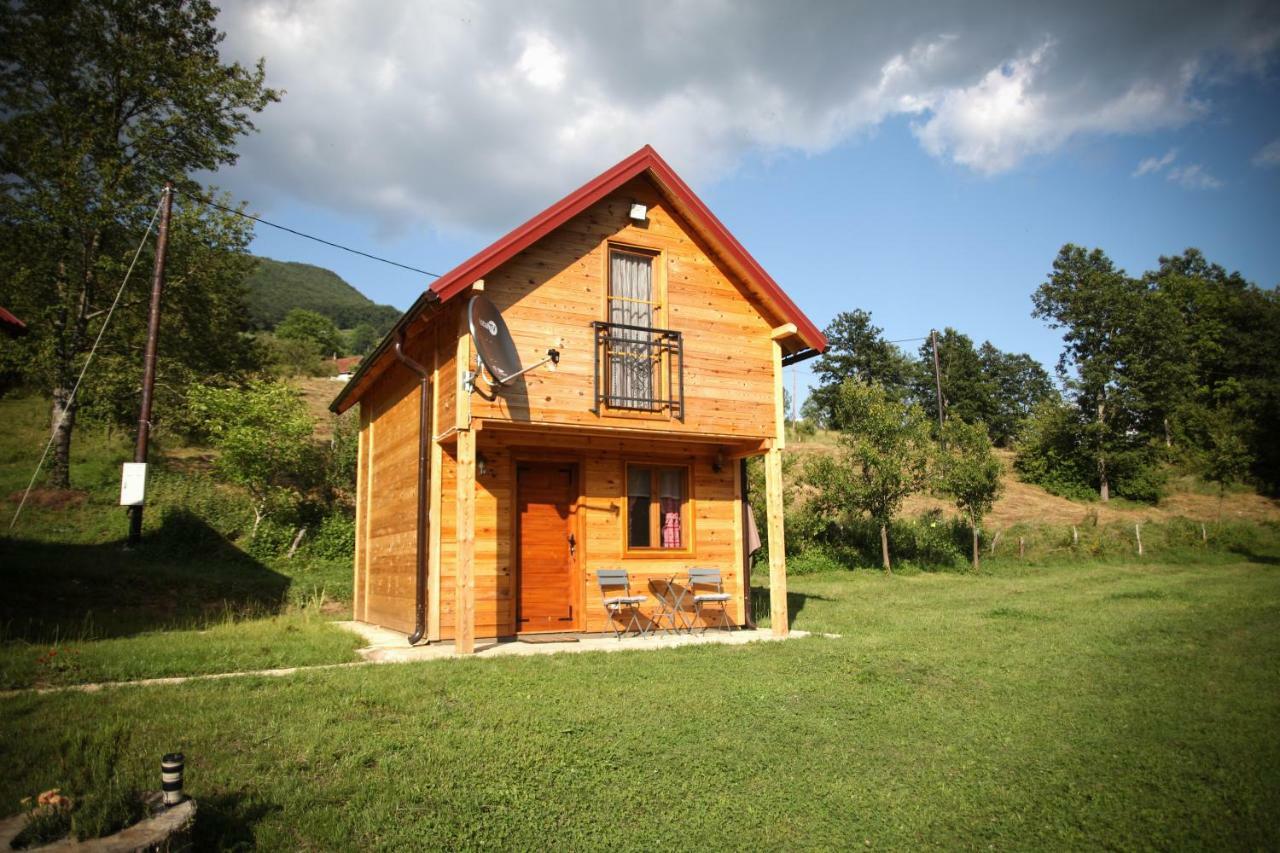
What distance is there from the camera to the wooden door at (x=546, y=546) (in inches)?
420

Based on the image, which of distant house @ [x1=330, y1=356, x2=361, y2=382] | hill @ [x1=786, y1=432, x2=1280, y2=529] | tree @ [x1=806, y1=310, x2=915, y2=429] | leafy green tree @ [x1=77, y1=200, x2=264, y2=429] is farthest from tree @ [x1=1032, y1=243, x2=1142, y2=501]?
distant house @ [x1=330, y1=356, x2=361, y2=382]

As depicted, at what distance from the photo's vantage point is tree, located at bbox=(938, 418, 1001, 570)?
2352 cm

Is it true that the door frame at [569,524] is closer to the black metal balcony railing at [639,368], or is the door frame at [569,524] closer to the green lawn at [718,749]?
the black metal balcony railing at [639,368]

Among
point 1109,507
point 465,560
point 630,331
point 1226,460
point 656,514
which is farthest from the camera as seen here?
point 1109,507

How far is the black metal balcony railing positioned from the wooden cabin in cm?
3

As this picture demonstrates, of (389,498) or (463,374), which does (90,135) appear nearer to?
(389,498)

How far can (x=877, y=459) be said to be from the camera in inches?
881

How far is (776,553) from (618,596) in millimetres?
2358

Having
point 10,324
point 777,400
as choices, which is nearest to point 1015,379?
point 777,400

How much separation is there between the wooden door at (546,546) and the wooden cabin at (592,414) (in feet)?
0.08

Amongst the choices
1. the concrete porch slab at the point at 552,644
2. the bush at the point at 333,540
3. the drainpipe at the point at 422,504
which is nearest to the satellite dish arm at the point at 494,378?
the drainpipe at the point at 422,504

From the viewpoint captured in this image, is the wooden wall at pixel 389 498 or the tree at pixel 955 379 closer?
the wooden wall at pixel 389 498

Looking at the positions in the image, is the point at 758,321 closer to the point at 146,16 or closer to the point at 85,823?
the point at 85,823

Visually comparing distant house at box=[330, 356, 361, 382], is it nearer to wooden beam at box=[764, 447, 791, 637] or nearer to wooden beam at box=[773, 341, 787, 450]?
wooden beam at box=[773, 341, 787, 450]
